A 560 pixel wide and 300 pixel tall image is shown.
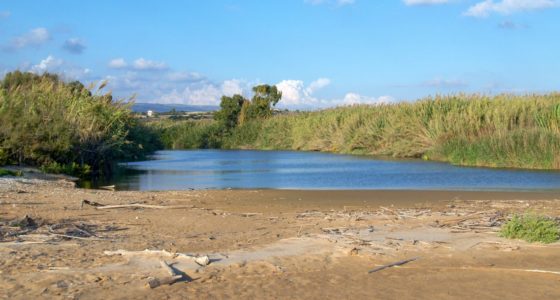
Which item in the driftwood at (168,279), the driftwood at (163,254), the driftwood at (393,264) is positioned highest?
the driftwood at (163,254)

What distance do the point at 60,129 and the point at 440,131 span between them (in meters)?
20.1

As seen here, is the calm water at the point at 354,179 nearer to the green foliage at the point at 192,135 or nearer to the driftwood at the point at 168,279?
the driftwood at the point at 168,279

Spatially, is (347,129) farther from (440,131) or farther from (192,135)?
(192,135)

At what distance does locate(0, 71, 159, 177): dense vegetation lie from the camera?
2350 centimetres

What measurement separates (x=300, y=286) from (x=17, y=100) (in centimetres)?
1939

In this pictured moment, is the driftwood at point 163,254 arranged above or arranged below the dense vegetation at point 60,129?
below

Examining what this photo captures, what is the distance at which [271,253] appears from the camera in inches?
342

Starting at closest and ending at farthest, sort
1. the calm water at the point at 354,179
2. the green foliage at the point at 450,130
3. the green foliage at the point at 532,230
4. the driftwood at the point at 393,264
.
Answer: the driftwood at the point at 393,264
the green foliage at the point at 532,230
the calm water at the point at 354,179
the green foliage at the point at 450,130

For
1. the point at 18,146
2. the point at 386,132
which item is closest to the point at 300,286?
the point at 18,146

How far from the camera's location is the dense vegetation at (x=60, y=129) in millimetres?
23500

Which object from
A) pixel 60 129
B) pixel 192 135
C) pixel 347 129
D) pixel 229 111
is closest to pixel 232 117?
pixel 229 111

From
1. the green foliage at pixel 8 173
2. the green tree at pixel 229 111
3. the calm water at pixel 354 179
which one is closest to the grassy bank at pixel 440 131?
the calm water at pixel 354 179

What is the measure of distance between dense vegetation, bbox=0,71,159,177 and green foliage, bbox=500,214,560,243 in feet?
58.7

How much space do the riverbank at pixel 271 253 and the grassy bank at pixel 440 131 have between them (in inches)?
563
